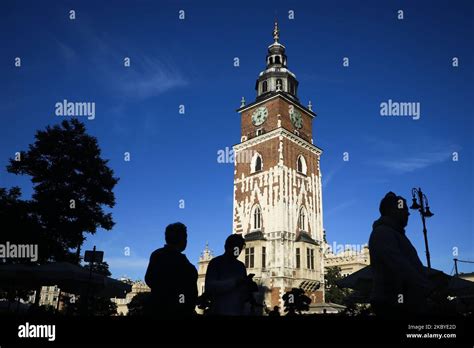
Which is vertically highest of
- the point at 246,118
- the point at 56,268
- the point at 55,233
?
the point at 246,118

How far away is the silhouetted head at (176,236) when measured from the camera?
14.0 feet

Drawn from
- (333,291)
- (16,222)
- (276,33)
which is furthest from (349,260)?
(16,222)

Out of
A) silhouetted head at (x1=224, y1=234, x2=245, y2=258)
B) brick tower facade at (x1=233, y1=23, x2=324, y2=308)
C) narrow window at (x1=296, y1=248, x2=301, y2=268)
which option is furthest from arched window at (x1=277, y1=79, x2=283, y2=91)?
silhouetted head at (x1=224, y1=234, x2=245, y2=258)

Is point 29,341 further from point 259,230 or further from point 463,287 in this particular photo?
point 259,230

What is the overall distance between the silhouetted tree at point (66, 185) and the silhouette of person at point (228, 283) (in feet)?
52.7

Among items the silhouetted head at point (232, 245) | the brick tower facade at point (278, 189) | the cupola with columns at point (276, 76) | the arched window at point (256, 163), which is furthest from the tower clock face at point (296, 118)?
the silhouetted head at point (232, 245)

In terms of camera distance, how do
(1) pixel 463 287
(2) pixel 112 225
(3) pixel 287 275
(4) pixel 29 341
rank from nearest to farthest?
(4) pixel 29 341 → (1) pixel 463 287 → (2) pixel 112 225 → (3) pixel 287 275

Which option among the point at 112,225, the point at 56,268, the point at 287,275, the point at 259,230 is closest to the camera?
the point at 56,268

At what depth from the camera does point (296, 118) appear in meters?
38.3

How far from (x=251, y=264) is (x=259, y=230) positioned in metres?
3.19

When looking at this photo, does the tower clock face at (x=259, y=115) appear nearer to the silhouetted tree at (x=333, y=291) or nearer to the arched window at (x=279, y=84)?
the arched window at (x=279, y=84)

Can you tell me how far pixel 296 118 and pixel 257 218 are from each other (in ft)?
37.5

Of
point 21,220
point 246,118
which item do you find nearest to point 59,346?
point 21,220

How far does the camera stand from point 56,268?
12.2 metres
